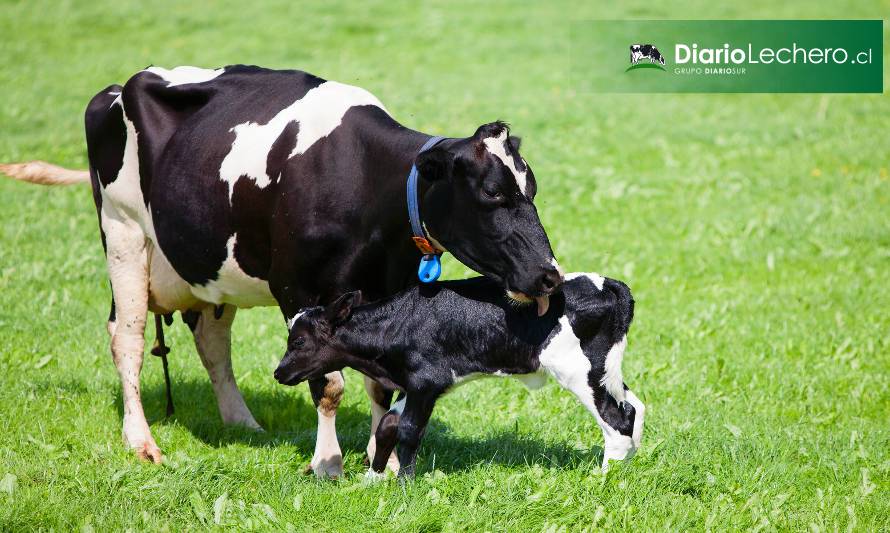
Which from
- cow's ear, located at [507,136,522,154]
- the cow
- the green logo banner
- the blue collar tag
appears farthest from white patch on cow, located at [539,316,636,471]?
the green logo banner

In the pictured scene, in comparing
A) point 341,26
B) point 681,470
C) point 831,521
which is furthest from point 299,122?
point 341,26

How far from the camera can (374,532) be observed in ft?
18.7

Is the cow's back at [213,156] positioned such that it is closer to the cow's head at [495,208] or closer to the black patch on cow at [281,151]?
the black patch on cow at [281,151]

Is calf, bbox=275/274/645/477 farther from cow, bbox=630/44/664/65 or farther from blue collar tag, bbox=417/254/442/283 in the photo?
cow, bbox=630/44/664/65

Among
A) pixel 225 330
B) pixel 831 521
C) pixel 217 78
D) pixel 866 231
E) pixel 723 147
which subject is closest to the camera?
pixel 831 521

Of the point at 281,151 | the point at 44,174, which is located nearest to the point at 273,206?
the point at 281,151

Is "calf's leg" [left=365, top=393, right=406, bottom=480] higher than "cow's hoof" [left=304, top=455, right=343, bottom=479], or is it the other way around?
"calf's leg" [left=365, top=393, right=406, bottom=480]

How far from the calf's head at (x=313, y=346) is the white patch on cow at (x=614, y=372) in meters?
1.47

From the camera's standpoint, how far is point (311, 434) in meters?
7.71

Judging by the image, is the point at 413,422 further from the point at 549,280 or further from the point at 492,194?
the point at 492,194

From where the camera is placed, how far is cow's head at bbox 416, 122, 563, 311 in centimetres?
567

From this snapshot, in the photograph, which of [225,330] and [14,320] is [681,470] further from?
[14,320]

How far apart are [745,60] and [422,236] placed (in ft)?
56.3

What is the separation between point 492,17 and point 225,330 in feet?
65.9
